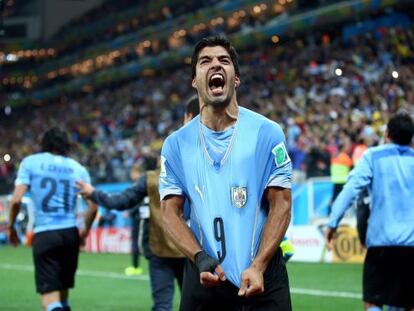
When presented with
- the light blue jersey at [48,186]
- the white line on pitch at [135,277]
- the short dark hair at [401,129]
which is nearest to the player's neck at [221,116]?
the short dark hair at [401,129]

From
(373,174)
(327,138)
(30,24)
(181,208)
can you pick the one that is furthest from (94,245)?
(30,24)

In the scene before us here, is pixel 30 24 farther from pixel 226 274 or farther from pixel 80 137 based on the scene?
pixel 226 274

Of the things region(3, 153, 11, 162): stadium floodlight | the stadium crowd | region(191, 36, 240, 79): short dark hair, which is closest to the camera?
region(191, 36, 240, 79): short dark hair

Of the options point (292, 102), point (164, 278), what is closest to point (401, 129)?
point (164, 278)

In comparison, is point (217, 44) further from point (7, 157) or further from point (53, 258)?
point (7, 157)

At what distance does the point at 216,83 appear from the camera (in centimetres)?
439

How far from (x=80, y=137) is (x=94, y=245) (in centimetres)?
Result: 1579

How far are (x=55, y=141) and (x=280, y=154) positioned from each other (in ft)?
14.4

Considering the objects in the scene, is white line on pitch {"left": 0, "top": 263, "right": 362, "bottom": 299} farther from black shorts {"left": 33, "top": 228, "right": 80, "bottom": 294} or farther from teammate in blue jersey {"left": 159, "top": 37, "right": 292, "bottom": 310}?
teammate in blue jersey {"left": 159, "top": 37, "right": 292, "bottom": 310}

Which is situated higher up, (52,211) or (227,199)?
(227,199)

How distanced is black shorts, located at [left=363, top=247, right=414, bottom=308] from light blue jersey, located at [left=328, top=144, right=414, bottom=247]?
0.08 meters

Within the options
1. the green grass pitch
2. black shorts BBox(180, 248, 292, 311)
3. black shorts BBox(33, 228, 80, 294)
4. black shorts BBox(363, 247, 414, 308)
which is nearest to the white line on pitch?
the green grass pitch

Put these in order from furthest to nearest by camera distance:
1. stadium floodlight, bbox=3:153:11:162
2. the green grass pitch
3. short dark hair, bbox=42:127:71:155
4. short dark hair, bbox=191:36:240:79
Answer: stadium floodlight, bbox=3:153:11:162, the green grass pitch, short dark hair, bbox=42:127:71:155, short dark hair, bbox=191:36:240:79

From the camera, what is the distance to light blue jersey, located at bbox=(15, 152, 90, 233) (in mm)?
8297
